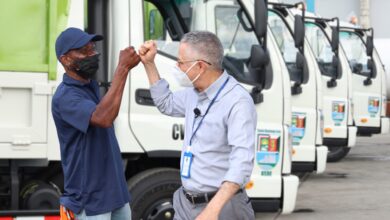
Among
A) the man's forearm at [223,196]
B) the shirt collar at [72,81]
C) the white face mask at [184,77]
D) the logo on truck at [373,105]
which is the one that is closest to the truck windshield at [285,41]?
the logo on truck at [373,105]

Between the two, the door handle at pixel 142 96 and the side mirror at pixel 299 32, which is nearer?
the door handle at pixel 142 96

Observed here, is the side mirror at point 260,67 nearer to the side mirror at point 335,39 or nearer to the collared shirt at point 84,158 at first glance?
the collared shirt at point 84,158

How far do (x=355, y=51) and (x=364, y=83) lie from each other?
0.56m

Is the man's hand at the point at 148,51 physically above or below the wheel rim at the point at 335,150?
above

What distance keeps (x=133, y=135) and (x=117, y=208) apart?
70.8 inches

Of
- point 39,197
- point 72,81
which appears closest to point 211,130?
point 72,81

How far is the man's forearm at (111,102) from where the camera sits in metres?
4.27

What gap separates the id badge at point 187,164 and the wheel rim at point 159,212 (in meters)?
2.37

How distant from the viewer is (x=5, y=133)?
5.69 m

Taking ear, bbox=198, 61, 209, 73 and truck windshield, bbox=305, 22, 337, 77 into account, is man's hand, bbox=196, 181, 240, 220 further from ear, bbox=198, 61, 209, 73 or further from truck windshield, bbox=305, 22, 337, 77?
truck windshield, bbox=305, 22, 337, 77

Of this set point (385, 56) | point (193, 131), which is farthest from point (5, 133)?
point (385, 56)

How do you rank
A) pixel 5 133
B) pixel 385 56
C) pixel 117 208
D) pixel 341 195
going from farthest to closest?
pixel 385 56, pixel 341 195, pixel 5 133, pixel 117 208

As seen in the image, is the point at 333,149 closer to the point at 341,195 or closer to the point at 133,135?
the point at 341,195

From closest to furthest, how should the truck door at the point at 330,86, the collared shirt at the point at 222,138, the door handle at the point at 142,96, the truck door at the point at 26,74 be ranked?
the collared shirt at the point at 222,138, the truck door at the point at 26,74, the door handle at the point at 142,96, the truck door at the point at 330,86
